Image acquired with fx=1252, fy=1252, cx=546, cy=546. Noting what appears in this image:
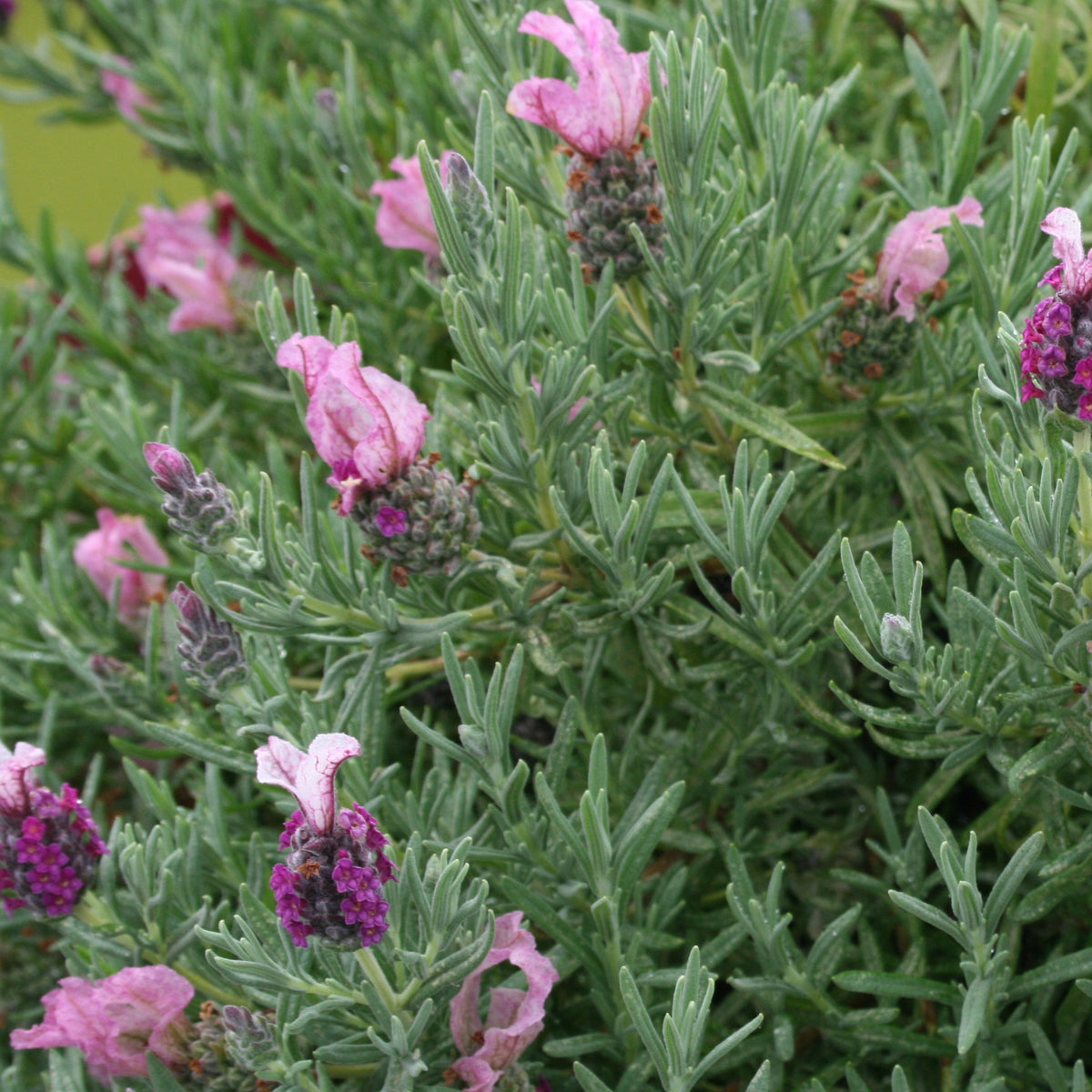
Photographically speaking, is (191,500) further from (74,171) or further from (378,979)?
(74,171)

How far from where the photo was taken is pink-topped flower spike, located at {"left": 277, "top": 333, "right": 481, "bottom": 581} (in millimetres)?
559

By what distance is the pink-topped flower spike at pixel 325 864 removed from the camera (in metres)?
0.48

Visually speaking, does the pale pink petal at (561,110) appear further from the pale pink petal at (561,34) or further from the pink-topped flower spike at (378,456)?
the pink-topped flower spike at (378,456)

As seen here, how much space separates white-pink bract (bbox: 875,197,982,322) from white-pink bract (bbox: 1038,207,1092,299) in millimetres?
165

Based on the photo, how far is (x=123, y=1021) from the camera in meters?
0.58

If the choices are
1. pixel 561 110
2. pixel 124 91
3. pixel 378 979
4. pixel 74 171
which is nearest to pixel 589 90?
pixel 561 110

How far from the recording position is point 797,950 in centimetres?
63

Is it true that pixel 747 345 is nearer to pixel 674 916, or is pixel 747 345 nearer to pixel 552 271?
pixel 552 271

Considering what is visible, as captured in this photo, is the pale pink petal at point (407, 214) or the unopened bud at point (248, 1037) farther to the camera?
the pale pink petal at point (407, 214)

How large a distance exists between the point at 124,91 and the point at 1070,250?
1.00 meters

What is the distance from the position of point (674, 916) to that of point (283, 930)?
235mm

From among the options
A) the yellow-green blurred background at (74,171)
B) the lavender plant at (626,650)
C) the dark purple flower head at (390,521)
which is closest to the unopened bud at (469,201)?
the lavender plant at (626,650)

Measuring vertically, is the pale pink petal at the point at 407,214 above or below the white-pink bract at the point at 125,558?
above

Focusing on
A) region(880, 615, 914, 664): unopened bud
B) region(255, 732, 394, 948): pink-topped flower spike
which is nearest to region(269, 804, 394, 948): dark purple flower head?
region(255, 732, 394, 948): pink-topped flower spike
